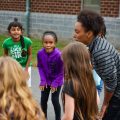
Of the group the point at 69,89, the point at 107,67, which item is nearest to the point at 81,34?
the point at 107,67

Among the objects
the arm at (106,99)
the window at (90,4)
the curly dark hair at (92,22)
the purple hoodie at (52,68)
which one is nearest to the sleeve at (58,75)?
the purple hoodie at (52,68)

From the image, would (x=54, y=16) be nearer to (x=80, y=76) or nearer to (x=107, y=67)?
(x=107, y=67)

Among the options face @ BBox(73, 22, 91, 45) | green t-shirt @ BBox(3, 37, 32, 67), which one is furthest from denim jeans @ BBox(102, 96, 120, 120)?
green t-shirt @ BBox(3, 37, 32, 67)

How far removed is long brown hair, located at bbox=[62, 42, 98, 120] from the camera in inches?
157

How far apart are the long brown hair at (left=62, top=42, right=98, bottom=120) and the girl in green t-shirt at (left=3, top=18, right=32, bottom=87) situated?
3.08 meters

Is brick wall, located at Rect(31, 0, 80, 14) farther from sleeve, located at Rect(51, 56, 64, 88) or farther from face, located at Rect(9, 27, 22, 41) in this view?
sleeve, located at Rect(51, 56, 64, 88)

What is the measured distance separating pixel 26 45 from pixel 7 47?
1.01 ft

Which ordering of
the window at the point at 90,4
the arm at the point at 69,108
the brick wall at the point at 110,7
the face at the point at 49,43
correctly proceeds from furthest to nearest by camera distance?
the window at the point at 90,4 < the brick wall at the point at 110,7 < the face at the point at 49,43 < the arm at the point at 69,108

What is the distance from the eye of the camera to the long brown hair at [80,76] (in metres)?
3.99

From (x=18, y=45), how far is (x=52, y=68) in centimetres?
75

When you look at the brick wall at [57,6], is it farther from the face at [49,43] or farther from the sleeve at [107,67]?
the sleeve at [107,67]

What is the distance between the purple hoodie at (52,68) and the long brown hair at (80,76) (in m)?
2.64

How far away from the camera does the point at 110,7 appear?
14.9 meters

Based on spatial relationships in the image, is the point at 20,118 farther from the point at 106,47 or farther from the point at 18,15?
the point at 18,15
